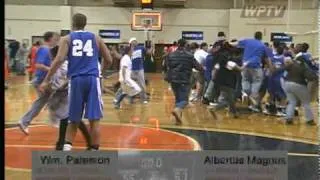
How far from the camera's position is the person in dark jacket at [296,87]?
9.53 metres

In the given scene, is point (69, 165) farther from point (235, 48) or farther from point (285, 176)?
point (235, 48)

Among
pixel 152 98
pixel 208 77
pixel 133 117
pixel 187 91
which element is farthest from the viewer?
pixel 152 98

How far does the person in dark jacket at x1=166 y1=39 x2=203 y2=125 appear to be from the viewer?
33.5 feet

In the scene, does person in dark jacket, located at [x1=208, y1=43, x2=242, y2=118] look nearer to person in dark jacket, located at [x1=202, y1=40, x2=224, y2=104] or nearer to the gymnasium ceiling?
person in dark jacket, located at [x1=202, y1=40, x2=224, y2=104]

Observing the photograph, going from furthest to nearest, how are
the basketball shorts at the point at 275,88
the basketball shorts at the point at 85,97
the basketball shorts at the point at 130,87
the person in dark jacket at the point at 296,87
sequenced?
the basketball shorts at the point at 130,87
the basketball shorts at the point at 275,88
the person in dark jacket at the point at 296,87
the basketball shorts at the point at 85,97

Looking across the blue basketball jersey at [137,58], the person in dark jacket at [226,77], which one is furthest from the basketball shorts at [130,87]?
the person in dark jacket at [226,77]

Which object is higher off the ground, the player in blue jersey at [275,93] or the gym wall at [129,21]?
the gym wall at [129,21]

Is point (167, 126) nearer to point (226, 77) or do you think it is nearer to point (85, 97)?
point (226, 77)

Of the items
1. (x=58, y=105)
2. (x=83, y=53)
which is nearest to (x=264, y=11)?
(x=58, y=105)

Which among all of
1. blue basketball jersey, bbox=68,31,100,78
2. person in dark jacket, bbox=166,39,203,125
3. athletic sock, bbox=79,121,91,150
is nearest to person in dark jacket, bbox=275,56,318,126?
person in dark jacket, bbox=166,39,203,125

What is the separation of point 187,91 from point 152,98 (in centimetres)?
528

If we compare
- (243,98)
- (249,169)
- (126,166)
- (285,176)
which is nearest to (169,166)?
(126,166)

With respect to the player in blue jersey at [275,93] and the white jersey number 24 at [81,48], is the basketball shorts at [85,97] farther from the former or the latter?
the player in blue jersey at [275,93]

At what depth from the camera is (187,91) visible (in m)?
10.5
